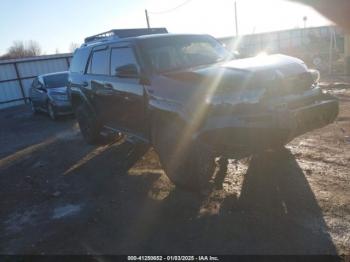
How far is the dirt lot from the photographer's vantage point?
12.0ft

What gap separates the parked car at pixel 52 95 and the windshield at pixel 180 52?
679 cm

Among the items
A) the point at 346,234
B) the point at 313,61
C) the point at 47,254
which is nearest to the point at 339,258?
the point at 346,234

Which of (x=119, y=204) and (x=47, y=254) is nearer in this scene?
(x=47, y=254)

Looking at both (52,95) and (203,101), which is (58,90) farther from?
(203,101)

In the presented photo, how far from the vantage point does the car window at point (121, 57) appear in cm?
575

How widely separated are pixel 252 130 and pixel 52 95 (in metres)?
9.84

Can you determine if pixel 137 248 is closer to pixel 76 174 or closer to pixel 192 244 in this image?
pixel 192 244

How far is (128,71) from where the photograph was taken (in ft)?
18.4

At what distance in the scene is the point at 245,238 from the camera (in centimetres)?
364

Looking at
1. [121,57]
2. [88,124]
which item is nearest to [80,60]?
[88,124]

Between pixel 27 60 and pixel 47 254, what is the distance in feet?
62.2

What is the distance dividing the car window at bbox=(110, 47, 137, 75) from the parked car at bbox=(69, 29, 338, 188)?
1 centimetres

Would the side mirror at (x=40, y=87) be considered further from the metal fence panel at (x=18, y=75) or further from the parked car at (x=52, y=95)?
the metal fence panel at (x=18, y=75)

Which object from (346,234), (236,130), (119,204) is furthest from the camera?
(119,204)
